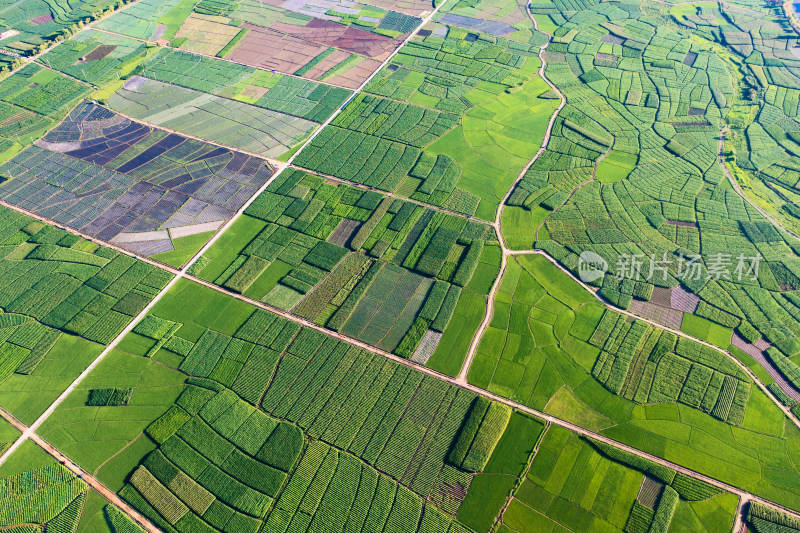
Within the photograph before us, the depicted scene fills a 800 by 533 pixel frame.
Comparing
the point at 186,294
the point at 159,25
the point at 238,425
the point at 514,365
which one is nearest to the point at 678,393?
the point at 514,365

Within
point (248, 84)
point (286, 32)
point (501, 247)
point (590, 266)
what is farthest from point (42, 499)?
point (286, 32)

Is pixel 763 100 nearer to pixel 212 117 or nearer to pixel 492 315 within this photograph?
pixel 492 315

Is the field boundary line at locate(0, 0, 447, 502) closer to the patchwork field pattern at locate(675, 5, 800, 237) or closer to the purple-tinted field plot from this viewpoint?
the purple-tinted field plot

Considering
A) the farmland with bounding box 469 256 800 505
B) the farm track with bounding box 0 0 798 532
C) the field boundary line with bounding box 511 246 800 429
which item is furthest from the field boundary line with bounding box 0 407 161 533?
the field boundary line with bounding box 511 246 800 429

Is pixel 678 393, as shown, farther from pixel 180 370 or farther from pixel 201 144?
pixel 201 144

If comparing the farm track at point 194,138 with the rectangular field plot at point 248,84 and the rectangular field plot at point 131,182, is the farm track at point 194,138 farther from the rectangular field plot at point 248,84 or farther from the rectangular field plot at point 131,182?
the rectangular field plot at point 248,84

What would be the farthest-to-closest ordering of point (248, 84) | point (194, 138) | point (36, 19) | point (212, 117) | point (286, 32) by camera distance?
1. point (36, 19)
2. point (286, 32)
3. point (248, 84)
4. point (212, 117)
5. point (194, 138)
